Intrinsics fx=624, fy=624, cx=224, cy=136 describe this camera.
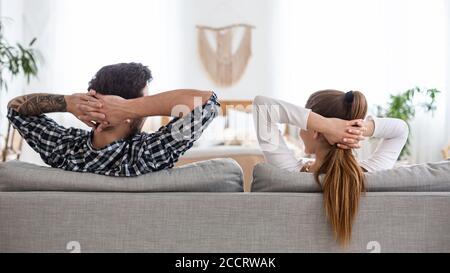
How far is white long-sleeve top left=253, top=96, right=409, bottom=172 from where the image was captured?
188cm

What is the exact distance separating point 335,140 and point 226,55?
541 centimetres

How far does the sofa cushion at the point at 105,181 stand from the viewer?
5.77ft

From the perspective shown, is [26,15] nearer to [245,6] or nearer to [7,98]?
[7,98]

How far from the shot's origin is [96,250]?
67.4 inches

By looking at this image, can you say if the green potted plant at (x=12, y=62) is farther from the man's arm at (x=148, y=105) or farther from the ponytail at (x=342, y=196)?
the ponytail at (x=342, y=196)

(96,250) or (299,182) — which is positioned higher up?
(299,182)

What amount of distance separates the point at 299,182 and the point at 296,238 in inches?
6.2

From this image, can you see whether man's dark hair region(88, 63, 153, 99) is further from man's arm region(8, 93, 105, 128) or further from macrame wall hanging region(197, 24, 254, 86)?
macrame wall hanging region(197, 24, 254, 86)

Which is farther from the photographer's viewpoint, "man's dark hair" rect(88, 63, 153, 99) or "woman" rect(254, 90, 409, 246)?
"man's dark hair" rect(88, 63, 153, 99)

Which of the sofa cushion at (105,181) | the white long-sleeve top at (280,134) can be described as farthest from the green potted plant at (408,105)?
the sofa cushion at (105,181)

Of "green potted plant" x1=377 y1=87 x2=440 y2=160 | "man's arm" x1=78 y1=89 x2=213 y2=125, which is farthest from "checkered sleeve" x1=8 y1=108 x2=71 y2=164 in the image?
"green potted plant" x1=377 y1=87 x2=440 y2=160

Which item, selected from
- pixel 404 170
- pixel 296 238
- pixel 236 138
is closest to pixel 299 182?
pixel 296 238

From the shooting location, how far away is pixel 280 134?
1.95 metres
